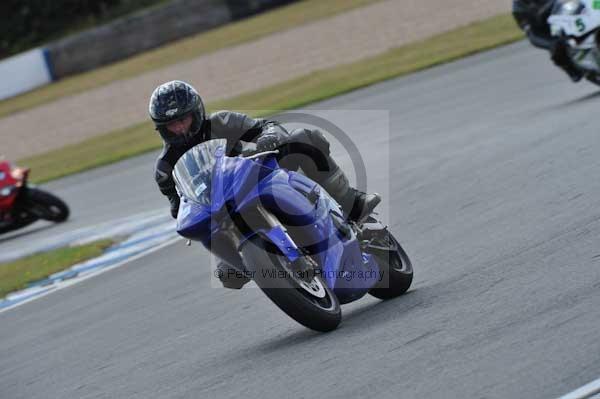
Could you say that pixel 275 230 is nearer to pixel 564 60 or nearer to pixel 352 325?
pixel 352 325

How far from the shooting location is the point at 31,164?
23016 mm

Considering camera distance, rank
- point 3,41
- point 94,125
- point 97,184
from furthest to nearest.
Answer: point 3,41 < point 94,125 < point 97,184

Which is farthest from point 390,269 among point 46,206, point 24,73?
point 24,73

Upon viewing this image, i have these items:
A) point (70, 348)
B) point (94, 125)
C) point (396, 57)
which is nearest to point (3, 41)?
point (94, 125)

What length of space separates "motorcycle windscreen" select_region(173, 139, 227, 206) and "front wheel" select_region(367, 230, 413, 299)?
4.15 ft

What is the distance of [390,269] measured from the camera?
22.3 feet

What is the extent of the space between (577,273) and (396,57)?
664 inches

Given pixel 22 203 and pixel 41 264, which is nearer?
pixel 41 264

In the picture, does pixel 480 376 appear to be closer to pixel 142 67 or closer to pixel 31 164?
pixel 31 164

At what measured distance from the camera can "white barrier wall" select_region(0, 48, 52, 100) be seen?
36.8m

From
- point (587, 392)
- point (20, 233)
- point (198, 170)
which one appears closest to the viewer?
point (587, 392)

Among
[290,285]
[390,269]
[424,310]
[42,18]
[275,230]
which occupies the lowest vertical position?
[42,18]

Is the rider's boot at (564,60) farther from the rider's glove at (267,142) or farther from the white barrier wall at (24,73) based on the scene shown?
the white barrier wall at (24,73)

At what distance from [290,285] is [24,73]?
33127mm
